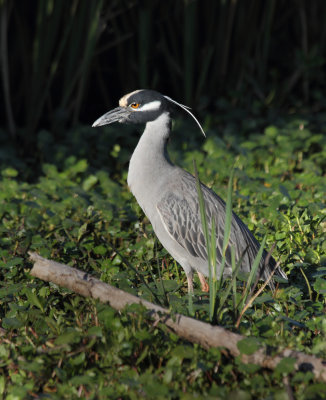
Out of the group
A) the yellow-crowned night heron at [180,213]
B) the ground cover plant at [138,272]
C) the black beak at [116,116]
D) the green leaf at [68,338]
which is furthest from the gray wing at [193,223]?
the green leaf at [68,338]

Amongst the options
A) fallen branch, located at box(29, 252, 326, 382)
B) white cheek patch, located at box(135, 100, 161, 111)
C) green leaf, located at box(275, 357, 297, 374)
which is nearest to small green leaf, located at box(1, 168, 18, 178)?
white cheek patch, located at box(135, 100, 161, 111)

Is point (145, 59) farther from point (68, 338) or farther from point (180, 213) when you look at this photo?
point (68, 338)

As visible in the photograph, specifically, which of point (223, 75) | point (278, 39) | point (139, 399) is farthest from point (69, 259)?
point (278, 39)

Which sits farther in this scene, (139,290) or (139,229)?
(139,229)

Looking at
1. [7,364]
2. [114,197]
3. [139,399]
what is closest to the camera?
[139,399]

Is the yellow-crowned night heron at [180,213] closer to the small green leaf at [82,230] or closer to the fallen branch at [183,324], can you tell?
the small green leaf at [82,230]

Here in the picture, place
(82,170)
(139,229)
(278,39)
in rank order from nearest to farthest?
(139,229), (82,170), (278,39)

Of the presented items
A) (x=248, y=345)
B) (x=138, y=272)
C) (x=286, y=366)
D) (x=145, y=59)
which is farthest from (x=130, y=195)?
(x=145, y=59)

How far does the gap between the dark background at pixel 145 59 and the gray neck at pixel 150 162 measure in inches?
97.2

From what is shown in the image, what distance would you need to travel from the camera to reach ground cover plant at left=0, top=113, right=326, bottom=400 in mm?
2627

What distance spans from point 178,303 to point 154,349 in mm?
347

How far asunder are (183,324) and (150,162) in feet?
5.01

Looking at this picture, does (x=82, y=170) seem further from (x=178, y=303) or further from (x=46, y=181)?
(x=178, y=303)

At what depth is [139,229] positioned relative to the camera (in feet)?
14.6
